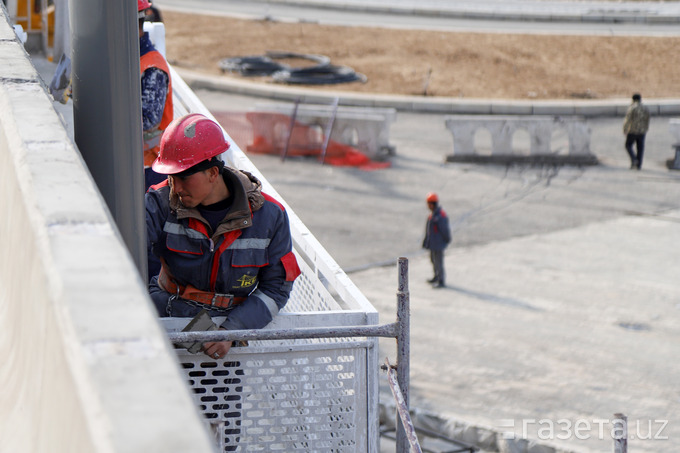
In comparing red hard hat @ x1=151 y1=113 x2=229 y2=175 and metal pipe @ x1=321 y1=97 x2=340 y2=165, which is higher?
red hard hat @ x1=151 y1=113 x2=229 y2=175

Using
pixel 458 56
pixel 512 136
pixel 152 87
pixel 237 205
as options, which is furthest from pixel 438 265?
pixel 458 56

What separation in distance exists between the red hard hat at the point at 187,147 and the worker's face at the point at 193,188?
0.05 m

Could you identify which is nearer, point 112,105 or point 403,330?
point 112,105

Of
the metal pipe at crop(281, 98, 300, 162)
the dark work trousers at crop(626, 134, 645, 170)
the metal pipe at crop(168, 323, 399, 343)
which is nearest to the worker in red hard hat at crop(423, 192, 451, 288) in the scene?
the metal pipe at crop(281, 98, 300, 162)

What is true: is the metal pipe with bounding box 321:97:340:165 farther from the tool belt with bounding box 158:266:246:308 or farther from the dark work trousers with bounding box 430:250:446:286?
the tool belt with bounding box 158:266:246:308

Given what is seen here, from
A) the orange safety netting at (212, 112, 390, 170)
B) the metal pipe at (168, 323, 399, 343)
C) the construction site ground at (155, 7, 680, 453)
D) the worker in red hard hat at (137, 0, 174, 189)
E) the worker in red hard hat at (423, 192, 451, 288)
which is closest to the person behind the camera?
the metal pipe at (168, 323, 399, 343)

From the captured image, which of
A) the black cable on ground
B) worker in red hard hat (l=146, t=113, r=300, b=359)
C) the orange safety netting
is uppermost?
worker in red hard hat (l=146, t=113, r=300, b=359)

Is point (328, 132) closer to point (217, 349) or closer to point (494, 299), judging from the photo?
point (494, 299)

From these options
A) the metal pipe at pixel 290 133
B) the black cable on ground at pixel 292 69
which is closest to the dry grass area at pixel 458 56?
the black cable on ground at pixel 292 69

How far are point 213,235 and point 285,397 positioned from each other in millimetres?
712

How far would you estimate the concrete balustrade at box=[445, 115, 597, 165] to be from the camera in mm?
20922

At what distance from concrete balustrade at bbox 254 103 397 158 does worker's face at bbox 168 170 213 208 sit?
55.1 ft

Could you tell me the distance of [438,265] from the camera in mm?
13836

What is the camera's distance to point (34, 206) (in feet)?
9.06
